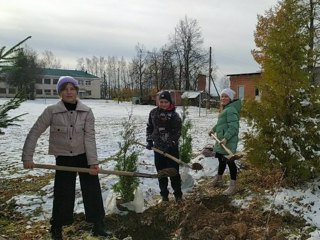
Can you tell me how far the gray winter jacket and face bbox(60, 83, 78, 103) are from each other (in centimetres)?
8

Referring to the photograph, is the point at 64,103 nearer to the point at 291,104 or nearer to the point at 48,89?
the point at 291,104

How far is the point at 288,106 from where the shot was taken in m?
6.21

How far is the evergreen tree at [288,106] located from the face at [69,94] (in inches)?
126

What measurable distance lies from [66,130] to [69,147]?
7.7 inches

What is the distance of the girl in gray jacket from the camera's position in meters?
4.40

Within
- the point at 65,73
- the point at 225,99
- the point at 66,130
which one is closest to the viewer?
the point at 66,130

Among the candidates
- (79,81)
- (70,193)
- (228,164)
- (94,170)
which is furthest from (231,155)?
(79,81)

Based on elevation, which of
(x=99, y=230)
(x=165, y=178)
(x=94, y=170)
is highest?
(x=94, y=170)

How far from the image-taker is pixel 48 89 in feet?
289

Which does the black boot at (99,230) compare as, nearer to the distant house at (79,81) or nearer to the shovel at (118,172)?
the shovel at (118,172)

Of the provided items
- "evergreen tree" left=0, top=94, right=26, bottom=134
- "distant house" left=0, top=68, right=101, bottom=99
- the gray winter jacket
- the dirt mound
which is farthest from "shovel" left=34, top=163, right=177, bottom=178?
"distant house" left=0, top=68, right=101, bottom=99

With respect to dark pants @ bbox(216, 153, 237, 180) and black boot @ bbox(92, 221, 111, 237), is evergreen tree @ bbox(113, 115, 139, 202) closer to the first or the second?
black boot @ bbox(92, 221, 111, 237)

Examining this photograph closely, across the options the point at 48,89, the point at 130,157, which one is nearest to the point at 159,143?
the point at 130,157

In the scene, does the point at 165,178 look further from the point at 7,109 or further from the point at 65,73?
the point at 65,73
